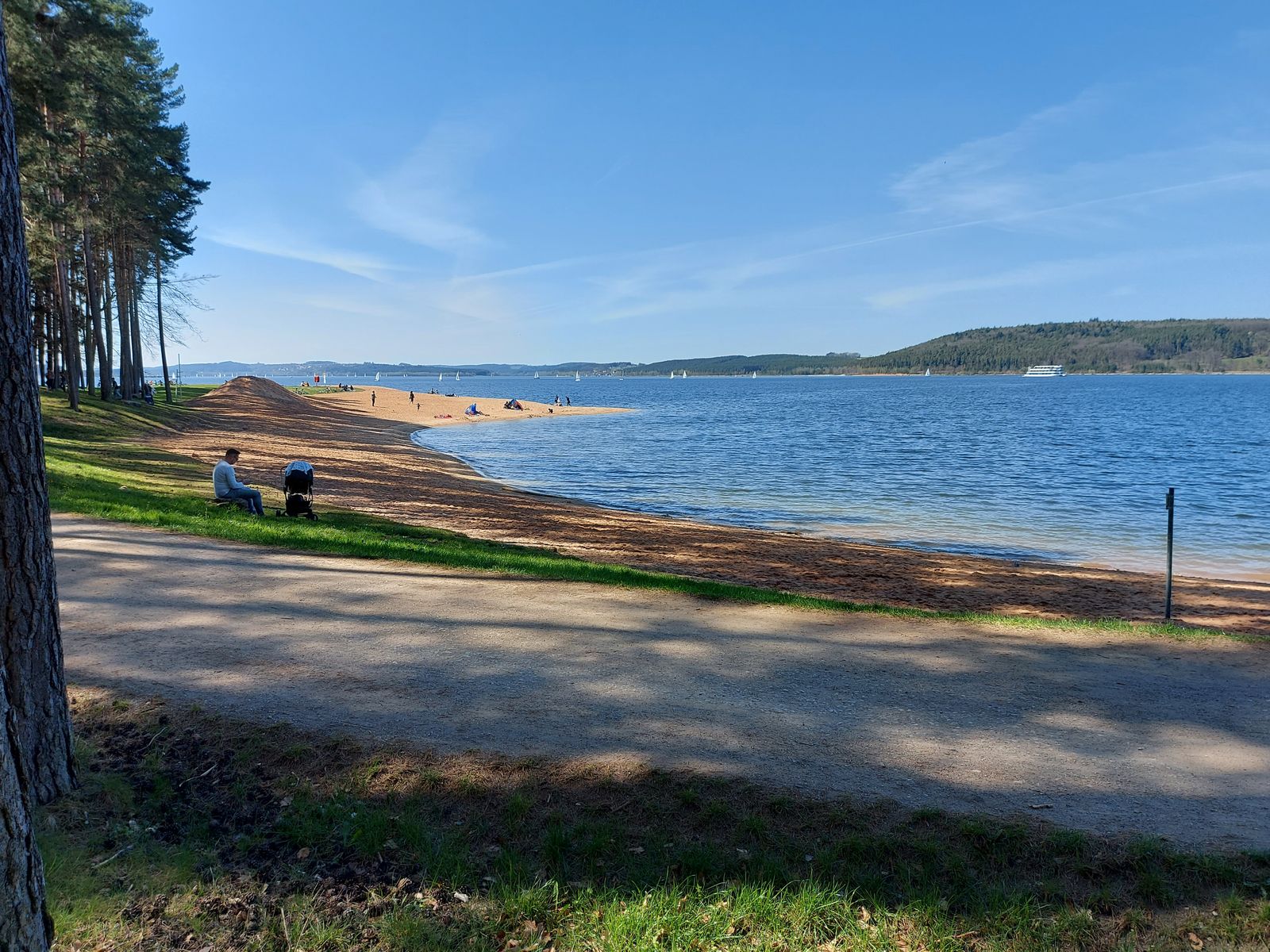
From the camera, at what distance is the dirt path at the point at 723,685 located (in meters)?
5.28

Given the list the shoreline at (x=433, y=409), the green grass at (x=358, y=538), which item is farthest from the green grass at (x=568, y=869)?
the shoreline at (x=433, y=409)

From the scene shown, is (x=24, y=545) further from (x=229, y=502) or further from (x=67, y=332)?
(x=67, y=332)

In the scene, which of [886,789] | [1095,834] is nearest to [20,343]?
[886,789]

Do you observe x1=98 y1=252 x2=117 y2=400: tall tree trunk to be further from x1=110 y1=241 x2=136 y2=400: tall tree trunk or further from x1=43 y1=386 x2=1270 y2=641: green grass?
x1=43 y1=386 x2=1270 y2=641: green grass

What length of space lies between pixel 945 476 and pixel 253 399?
163 ft

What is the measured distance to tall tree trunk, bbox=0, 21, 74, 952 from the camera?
4246 mm

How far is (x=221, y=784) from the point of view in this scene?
201 inches

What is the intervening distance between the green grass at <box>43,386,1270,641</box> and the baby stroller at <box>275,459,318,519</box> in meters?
0.39

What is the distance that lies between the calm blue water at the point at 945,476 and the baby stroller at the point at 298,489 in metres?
11.8

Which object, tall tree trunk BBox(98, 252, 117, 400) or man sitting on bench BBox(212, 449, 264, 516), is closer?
man sitting on bench BBox(212, 449, 264, 516)

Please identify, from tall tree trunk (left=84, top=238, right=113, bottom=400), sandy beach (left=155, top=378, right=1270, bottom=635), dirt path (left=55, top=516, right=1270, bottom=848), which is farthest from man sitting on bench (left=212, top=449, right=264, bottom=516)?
tall tree trunk (left=84, top=238, right=113, bottom=400)

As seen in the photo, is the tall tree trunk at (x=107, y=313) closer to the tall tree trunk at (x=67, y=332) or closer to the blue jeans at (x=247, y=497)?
the tall tree trunk at (x=67, y=332)

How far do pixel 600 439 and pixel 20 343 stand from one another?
164ft

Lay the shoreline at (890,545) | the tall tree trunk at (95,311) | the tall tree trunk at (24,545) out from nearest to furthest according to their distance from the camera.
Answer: the tall tree trunk at (24,545) < the shoreline at (890,545) < the tall tree trunk at (95,311)
